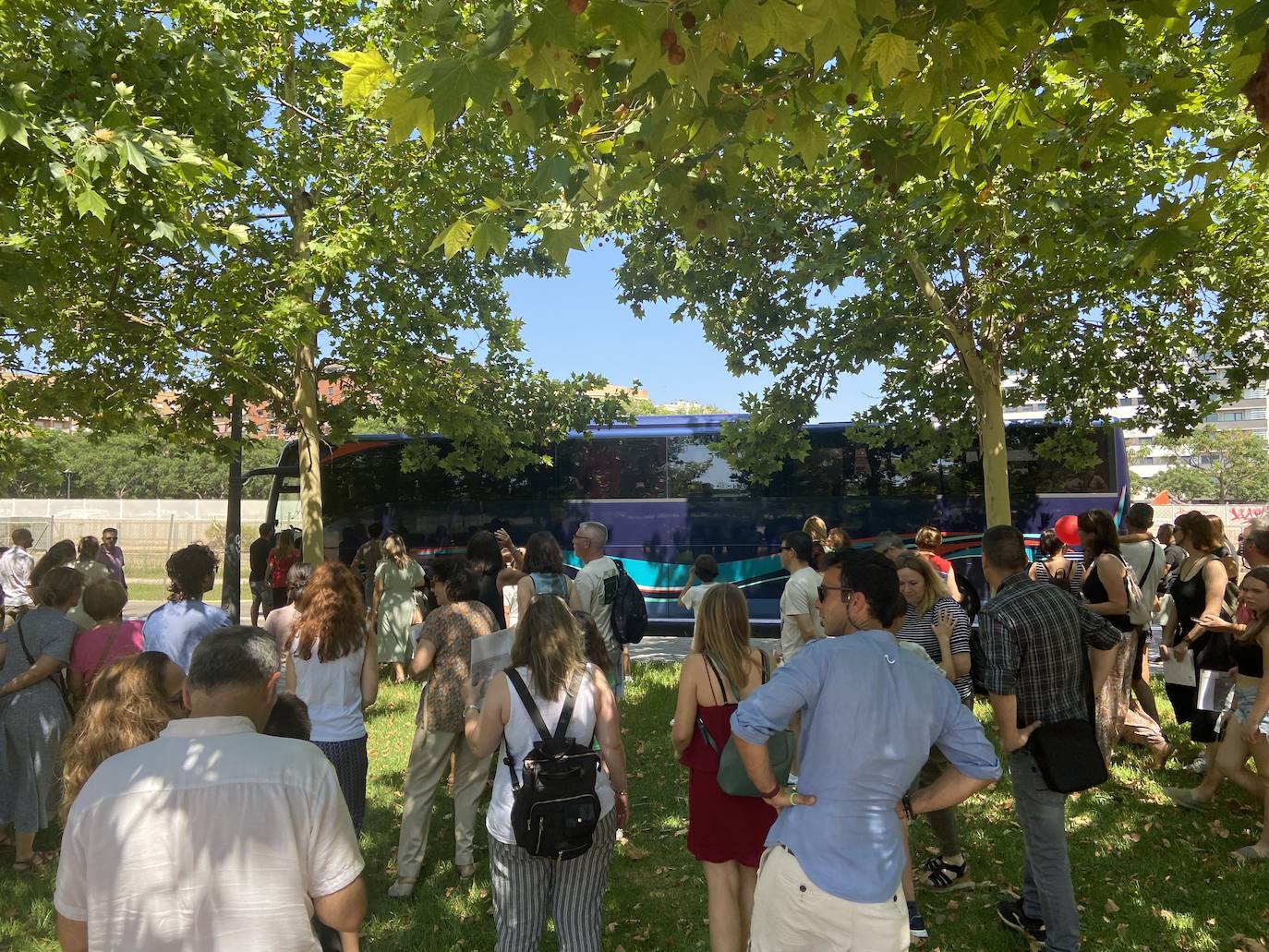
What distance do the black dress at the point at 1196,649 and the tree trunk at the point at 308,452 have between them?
9534 mm

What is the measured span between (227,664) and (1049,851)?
337 cm

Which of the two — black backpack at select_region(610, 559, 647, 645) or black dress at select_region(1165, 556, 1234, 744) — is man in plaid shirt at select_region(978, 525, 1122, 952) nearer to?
black dress at select_region(1165, 556, 1234, 744)

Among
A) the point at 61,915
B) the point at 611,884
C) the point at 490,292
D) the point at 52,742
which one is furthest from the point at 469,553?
the point at 490,292

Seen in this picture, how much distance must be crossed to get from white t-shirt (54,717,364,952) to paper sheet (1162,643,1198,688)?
20.6 ft

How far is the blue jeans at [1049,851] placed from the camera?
3732 mm

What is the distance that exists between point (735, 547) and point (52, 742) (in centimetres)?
1172

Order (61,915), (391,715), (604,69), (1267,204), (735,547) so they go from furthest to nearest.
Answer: (735,547)
(1267,204)
(391,715)
(604,69)
(61,915)

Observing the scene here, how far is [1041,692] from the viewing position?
3.78 m

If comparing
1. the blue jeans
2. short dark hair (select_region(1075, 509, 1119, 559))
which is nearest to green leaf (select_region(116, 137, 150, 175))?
the blue jeans

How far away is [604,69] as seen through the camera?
11.9 feet

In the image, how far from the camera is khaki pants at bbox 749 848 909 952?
2.46 metres

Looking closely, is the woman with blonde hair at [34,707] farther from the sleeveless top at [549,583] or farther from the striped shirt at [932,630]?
the striped shirt at [932,630]

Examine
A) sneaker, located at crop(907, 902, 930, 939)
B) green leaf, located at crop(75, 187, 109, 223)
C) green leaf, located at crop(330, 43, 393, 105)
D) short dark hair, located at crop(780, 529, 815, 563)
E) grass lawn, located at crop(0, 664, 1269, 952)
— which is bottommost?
grass lawn, located at crop(0, 664, 1269, 952)

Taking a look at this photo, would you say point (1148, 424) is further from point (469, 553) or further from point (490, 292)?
point (469, 553)
